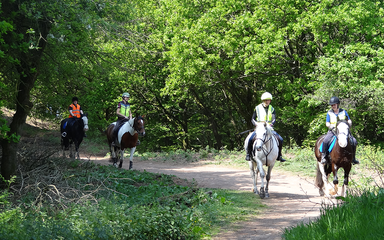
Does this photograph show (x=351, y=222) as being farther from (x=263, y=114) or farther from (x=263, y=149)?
(x=263, y=114)

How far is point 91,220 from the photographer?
5480 millimetres

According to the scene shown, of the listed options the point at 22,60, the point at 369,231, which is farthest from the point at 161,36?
the point at 369,231

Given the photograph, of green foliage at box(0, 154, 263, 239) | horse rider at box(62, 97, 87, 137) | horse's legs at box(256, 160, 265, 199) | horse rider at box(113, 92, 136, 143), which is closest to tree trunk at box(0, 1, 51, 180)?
green foliage at box(0, 154, 263, 239)

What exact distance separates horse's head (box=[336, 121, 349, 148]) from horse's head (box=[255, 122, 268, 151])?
181cm

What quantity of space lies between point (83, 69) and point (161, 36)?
49.5 ft

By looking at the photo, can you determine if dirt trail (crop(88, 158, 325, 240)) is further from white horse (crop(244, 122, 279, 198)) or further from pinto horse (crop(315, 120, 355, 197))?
white horse (crop(244, 122, 279, 198))

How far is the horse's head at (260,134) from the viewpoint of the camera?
9.79m

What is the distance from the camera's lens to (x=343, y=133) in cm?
951

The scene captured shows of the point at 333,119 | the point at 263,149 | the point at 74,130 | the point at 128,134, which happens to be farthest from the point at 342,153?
the point at 74,130

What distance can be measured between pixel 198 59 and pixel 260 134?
12.1 meters

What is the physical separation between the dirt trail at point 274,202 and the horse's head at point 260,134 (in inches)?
52.3

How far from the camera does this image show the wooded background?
29.9 ft

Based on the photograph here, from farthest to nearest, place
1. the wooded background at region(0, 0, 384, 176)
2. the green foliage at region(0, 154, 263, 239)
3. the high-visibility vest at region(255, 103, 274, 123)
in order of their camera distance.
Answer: the high-visibility vest at region(255, 103, 274, 123)
the wooded background at region(0, 0, 384, 176)
the green foliage at region(0, 154, 263, 239)

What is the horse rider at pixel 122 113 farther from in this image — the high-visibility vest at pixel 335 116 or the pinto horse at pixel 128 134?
the high-visibility vest at pixel 335 116
